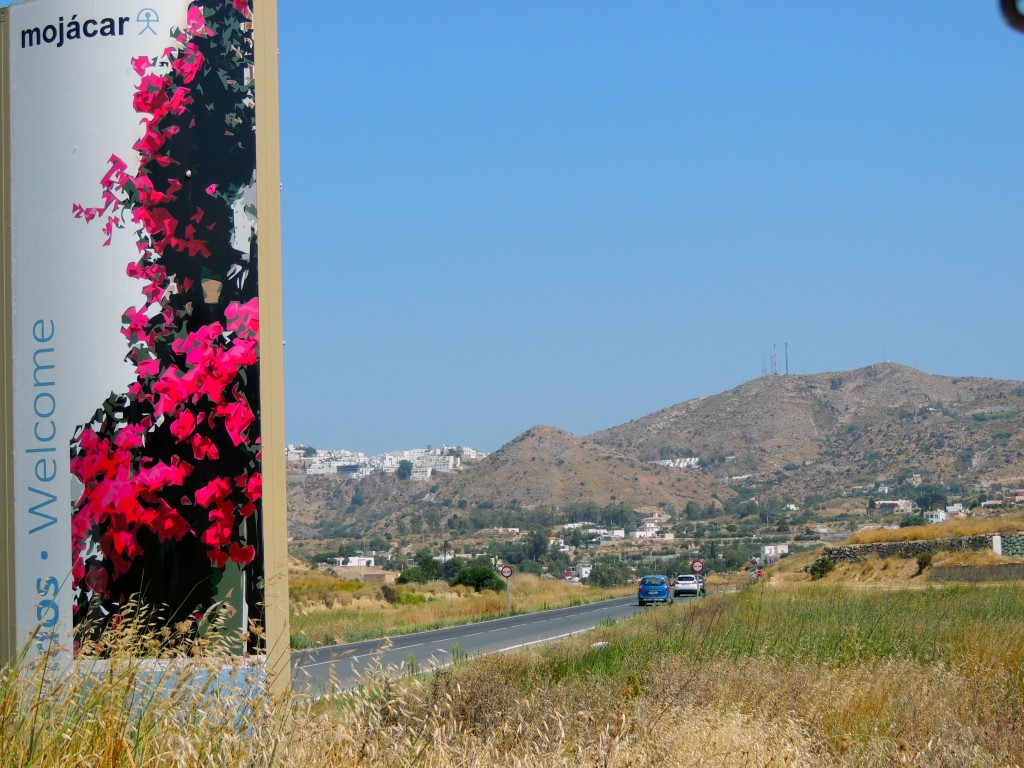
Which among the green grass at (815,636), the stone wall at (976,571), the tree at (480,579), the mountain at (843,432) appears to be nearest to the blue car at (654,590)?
the stone wall at (976,571)

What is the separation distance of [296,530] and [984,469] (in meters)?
86.7

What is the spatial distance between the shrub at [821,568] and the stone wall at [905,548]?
0.72 m

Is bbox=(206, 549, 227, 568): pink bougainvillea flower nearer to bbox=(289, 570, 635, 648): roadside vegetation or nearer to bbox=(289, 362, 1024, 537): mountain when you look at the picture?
bbox=(289, 570, 635, 648): roadside vegetation

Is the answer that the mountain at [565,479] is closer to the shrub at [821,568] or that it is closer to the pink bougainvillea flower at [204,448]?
the shrub at [821,568]

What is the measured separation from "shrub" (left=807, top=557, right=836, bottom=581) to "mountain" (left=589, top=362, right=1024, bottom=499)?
265 feet

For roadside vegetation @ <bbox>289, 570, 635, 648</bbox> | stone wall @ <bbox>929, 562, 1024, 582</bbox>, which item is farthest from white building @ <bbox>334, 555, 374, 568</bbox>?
stone wall @ <bbox>929, 562, 1024, 582</bbox>

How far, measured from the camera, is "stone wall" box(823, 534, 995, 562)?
51906 millimetres

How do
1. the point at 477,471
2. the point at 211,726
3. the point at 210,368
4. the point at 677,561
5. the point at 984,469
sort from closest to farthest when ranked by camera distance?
the point at 211,726 → the point at 210,368 → the point at 677,561 → the point at 984,469 → the point at 477,471

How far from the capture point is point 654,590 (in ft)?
156

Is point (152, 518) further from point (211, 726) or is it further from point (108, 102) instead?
point (108, 102)

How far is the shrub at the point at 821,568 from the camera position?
54.8 metres

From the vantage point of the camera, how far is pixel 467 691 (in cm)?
789

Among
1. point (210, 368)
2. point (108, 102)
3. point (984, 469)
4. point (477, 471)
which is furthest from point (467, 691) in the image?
point (477, 471)

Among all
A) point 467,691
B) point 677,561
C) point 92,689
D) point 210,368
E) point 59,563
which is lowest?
point 677,561
